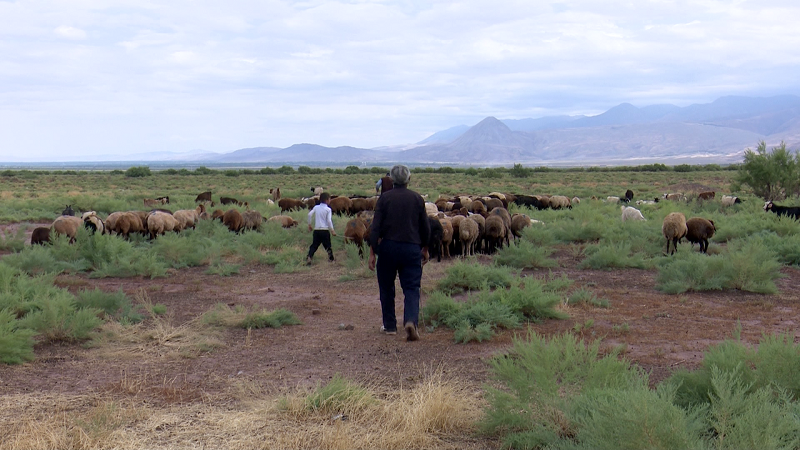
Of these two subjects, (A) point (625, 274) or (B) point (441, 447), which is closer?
(B) point (441, 447)

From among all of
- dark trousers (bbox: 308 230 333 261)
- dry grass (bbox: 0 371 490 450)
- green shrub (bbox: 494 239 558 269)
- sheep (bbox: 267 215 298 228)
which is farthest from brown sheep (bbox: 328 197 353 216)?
dry grass (bbox: 0 371 490 450)

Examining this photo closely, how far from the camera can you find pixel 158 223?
651 inches

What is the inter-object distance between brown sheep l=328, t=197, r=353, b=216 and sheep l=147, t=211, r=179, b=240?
6.30 meters

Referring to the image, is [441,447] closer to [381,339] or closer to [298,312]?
[381,339]

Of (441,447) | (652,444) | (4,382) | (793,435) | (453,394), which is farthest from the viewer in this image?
(4,382)

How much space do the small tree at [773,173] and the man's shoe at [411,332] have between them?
24375mm

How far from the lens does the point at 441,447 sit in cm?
440

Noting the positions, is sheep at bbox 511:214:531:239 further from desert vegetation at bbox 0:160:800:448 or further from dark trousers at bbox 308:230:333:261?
dark trousers at bbox 308:230:333:261

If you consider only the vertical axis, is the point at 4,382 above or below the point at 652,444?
below

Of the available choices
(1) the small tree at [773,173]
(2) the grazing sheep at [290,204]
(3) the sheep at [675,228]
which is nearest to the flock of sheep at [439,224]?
(3) the sheep at [675,228]

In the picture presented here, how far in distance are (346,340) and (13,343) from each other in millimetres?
3392

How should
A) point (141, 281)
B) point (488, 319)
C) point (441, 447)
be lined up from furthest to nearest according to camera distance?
1. point (141, 281)
2. point (488, 319)
3. point (441, 447)

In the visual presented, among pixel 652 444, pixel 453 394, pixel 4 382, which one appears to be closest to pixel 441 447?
pixel 453 394

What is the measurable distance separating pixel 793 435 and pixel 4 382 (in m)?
6.19
